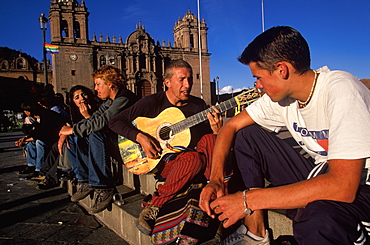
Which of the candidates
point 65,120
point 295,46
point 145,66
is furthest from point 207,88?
point 295,46

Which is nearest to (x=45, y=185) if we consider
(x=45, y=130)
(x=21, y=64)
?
(x=45, y=130)

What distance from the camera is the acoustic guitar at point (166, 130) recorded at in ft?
7.99

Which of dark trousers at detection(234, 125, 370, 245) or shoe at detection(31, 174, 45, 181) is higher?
dark trousers at detection(234, 125, 370, 245)

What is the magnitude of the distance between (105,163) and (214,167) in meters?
1.57

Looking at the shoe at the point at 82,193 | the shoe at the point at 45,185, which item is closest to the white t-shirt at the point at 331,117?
the shoe at the point at 82,193

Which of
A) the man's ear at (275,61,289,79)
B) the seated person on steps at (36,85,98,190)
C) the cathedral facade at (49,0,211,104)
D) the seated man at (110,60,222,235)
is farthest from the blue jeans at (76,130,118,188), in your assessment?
the cathedral facade at (49,0,211,104)

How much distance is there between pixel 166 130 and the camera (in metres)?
2.65

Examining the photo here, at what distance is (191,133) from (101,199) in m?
1.13

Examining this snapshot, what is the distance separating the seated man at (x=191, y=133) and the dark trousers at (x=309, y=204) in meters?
0.47

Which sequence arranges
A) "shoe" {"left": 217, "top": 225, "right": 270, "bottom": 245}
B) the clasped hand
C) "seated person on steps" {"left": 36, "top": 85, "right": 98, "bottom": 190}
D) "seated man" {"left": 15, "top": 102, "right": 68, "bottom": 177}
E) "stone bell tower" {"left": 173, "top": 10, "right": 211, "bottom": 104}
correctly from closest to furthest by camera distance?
the clasped hand
"shoe" {"left": 217, "top": 225, "right": 270, "bottom": 245}
"seated person on steps" {"left": 36, "top": 85, "right": 98, "bottom": 190}
"seated man" {"left": 15, "top": 102, "right": 68, "bottom": 177}
"stone bell tower" {"left": 173, "top": 10, "right": 211, "bottom": 104}

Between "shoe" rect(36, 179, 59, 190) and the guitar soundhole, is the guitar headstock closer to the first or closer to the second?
the guitar soundhole

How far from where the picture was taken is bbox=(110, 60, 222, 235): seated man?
199cm

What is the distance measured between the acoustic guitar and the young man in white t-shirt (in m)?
0.54

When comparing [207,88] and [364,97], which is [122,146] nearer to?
[364,97]
